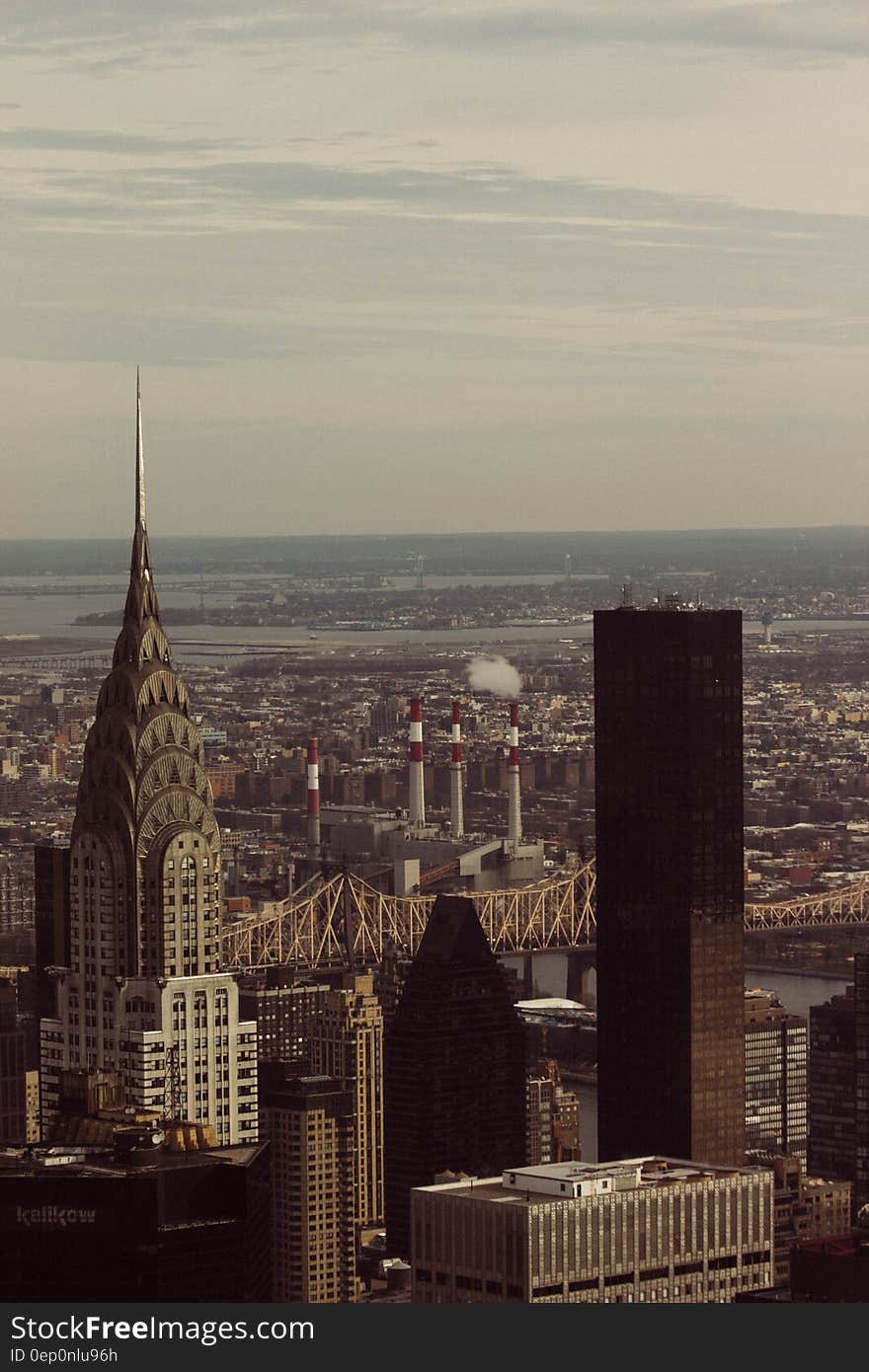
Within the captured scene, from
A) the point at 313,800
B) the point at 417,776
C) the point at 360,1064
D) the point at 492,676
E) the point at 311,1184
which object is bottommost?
the point at 311,1184

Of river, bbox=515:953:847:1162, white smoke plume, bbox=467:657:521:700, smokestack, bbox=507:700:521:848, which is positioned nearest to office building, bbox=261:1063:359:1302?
river, bbox=515:953:847:1162

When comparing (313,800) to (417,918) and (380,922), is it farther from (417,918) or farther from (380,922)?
(380,922)

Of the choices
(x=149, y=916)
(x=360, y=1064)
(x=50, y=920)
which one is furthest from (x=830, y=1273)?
(x=360, y=1064)

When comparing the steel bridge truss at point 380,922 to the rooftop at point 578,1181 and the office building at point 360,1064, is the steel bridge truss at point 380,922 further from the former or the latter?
the rooftop at point 578,1181

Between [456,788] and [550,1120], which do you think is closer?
[550,1120]

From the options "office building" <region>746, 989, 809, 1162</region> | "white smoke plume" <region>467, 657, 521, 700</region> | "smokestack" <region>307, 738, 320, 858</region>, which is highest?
"white smoke plume" <region>467, 657, 521, 700</region>

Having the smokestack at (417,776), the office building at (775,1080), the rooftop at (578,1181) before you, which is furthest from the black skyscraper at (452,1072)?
the smokestack at (417,776)

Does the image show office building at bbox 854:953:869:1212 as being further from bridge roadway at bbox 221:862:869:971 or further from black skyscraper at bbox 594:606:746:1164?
bridge roadway at bbox 221:862:869:971
